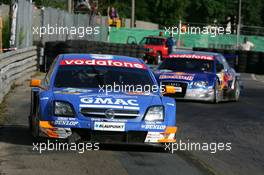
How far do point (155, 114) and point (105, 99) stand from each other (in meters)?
0.69

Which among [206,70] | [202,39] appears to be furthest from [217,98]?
[202,39]

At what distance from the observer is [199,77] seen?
62.7 ft

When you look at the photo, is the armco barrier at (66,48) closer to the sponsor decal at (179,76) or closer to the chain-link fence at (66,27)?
the chain-link fence at (66,27)

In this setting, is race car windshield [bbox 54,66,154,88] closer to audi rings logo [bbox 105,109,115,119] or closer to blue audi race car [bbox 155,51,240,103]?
audi rings logo [bbox 105,109,115,119]

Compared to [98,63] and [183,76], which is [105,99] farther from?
[183,76]

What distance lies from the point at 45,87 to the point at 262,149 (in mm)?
3292

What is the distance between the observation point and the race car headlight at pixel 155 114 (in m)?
10.3

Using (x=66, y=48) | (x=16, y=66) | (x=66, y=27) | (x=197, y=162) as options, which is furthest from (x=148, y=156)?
(x=66, y=27)

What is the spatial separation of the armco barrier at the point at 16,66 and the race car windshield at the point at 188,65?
3.89 metres

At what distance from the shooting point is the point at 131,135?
10.1 metres

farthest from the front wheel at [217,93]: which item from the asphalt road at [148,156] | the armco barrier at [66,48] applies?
the armco barrier at [66,48]

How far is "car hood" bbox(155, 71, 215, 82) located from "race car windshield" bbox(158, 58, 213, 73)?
1.25 ft

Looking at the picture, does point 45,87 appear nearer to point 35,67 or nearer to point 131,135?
point 131,135

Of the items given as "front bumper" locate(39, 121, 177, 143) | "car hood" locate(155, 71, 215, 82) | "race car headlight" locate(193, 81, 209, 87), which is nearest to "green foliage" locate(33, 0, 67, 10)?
"car hood" locate(155, 71, 215, 82)
